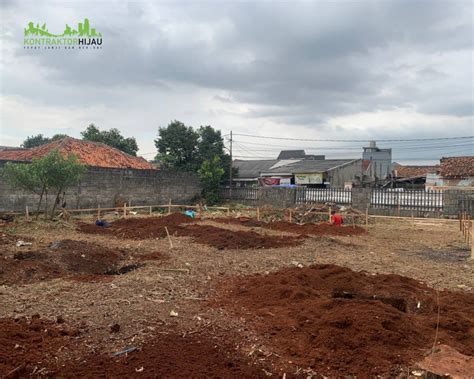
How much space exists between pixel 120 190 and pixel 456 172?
22.8m

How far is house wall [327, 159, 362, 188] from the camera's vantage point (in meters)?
40.1

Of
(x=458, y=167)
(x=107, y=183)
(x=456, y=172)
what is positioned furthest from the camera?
(x=458, y=167)

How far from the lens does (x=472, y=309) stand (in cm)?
602

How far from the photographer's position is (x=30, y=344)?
4.52 metres

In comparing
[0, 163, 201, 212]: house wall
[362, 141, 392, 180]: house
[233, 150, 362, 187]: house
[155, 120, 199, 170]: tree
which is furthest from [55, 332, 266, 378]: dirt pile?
[362, 141, 392, 180]: house

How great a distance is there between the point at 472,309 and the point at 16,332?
20.1 feet

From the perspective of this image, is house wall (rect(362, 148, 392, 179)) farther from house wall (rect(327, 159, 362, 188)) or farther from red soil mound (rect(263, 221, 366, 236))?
red soil mound (rect(263, 221, 366, 236))

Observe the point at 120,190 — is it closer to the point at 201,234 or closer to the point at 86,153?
the point at 86,153

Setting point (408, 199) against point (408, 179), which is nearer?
point (408, 199)

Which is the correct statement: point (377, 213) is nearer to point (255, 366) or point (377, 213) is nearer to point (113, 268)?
point (113, 268)

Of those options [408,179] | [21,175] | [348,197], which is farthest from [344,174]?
[21,175]

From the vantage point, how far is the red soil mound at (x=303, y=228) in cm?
1670

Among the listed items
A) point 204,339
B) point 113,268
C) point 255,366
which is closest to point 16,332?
point 204,339

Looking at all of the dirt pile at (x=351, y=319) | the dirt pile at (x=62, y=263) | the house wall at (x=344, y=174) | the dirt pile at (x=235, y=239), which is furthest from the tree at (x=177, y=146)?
the dirt pile at (x=351, y=319)
